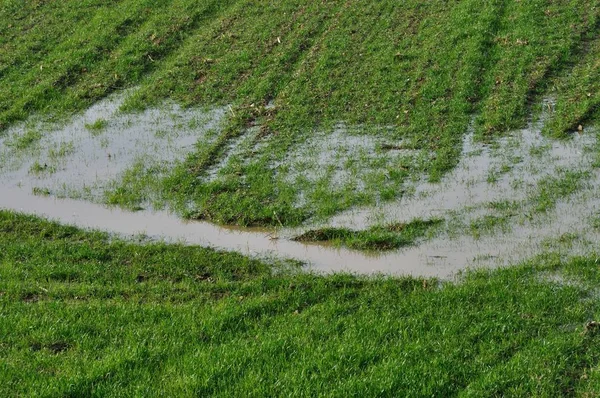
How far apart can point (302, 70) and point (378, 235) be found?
9.81 meters

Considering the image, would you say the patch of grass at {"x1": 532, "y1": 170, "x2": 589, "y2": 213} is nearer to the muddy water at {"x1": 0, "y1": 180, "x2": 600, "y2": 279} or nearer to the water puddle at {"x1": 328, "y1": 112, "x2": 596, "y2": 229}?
the water puddle at {"x1": 328, "y1": 112, "x2": 596, "y2": 229}

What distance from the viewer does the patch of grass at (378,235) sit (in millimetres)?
14391

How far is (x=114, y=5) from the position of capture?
30.2 meters

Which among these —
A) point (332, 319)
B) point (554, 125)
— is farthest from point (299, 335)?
point (554, 125)

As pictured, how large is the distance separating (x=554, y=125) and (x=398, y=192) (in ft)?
16.0

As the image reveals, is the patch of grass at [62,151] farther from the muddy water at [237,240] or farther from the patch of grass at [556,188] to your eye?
the patch of grass at [556,188]

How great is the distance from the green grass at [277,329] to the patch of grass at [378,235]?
1.39 metres

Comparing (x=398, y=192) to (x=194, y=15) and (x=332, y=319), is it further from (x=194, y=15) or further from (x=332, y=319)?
(x=194, y=15)

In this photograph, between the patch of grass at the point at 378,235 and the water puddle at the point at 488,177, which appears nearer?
the patch of grass at the point at 378,235

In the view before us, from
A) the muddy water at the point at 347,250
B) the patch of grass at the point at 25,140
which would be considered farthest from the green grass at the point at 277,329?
the patch of grass at the point at 25,140

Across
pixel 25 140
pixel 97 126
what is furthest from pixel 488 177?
pixel 25 140

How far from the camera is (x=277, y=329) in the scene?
10.9m

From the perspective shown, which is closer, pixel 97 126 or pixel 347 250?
pixel 347 250

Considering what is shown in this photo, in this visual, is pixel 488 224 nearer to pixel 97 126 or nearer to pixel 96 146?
pixel 96 146
